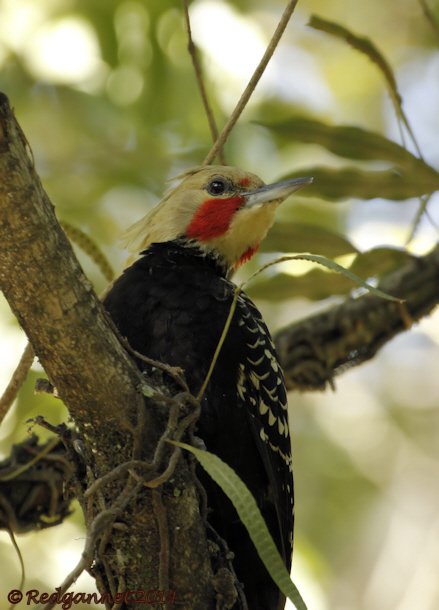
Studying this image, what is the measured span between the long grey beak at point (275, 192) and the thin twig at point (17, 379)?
1.05 meters

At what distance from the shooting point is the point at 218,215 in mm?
3680

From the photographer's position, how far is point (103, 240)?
5207 millimetres

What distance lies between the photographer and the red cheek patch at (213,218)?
3627 millimetres

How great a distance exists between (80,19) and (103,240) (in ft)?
3.74

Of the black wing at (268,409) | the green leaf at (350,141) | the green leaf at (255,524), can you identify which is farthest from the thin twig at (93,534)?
the green leaf at (350,141)

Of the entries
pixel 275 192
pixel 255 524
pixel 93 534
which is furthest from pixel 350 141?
pixel 93 534

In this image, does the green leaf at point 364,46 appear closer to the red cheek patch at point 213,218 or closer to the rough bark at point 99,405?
the red cheek patch at point 213,218

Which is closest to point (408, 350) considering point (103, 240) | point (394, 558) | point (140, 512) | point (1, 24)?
point (394, 558)

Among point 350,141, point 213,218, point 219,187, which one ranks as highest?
point 350,141

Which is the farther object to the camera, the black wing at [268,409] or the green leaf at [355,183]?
the green leaf at [355,183]

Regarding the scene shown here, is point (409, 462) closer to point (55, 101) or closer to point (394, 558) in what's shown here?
point (394, 558)

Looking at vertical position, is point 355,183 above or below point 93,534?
above

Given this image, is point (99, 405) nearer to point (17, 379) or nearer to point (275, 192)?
point (17, 379)

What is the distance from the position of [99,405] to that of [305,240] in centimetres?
164
